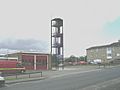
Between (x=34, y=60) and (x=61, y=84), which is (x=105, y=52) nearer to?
(x=34, y=60)

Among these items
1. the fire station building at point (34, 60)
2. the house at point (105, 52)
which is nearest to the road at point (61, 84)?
the fire station building at point (34, 60)

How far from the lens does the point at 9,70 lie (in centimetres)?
5503

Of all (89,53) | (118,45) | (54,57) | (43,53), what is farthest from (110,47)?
(43,53)

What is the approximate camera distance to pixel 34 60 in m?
69.8

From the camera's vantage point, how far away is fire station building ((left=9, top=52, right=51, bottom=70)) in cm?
6844

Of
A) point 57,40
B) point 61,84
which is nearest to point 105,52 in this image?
point 57,40

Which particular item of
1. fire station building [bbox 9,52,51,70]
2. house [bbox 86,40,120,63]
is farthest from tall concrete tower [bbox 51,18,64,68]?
house [bbox 86,40,120,63]

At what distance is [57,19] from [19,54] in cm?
1838

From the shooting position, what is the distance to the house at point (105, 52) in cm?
→ 14700

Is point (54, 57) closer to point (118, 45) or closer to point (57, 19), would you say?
point (57, 19)

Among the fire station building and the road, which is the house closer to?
the fire station building

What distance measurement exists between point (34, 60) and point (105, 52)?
8842 centimetres

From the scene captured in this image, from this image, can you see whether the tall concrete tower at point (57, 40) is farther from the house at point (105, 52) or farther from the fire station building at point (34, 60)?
the house at point (105, 52)

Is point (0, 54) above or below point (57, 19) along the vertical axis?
below
